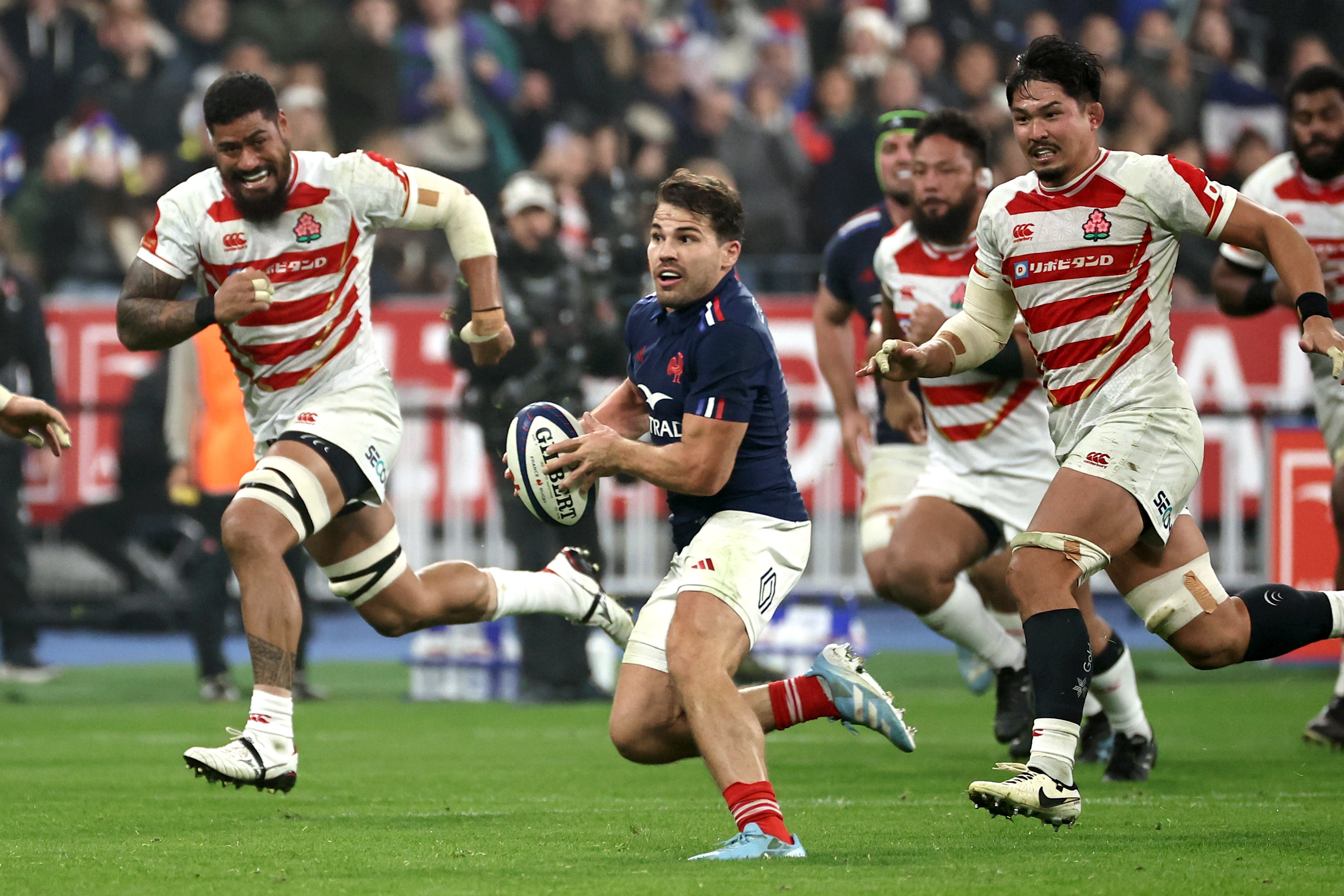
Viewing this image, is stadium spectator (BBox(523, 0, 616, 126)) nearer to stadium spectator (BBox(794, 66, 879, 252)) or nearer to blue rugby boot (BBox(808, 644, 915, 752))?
stadium spectator (BBox(794, 66, 879, 252))

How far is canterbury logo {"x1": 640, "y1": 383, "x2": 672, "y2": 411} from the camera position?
18.2ft

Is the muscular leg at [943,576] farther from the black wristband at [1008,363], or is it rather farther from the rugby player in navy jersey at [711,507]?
the rugby player in navy jersey at [711,507]

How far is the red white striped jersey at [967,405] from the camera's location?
7.63 metres

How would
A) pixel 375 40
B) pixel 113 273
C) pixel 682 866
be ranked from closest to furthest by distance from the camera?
pixel 682 866
pixel 113 273
pixel 375 40

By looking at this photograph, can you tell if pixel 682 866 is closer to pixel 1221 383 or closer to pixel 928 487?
pixel 928 487

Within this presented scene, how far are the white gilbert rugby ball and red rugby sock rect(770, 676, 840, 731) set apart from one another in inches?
33.0

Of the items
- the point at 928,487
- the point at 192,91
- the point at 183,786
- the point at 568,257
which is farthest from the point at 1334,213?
the point at 192,91

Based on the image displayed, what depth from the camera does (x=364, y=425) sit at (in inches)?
270

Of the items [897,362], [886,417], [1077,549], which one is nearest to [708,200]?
[897,362]

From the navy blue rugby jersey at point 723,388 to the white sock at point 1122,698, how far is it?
73.8 inches

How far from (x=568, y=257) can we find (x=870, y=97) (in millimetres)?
6083

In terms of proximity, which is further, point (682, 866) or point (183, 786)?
point (183, 786)

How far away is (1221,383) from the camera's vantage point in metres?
A: 13.1

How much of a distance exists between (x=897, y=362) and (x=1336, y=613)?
1694mm
